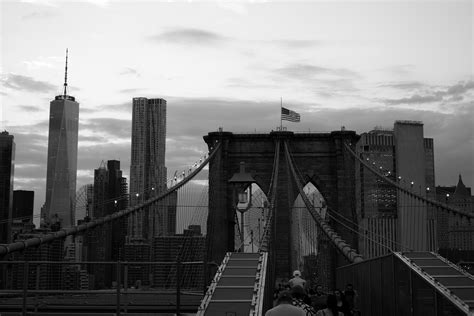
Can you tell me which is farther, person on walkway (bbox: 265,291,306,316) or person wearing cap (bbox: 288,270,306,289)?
person wearing cap (bbox: 288,270,306,289)

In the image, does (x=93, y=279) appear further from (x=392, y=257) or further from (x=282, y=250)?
(x=282, y=250)

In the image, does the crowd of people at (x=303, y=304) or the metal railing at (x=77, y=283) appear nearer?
the crowd of people at (x=303, y=304)

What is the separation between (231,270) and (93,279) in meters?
4.26

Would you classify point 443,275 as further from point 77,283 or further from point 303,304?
point 77,283

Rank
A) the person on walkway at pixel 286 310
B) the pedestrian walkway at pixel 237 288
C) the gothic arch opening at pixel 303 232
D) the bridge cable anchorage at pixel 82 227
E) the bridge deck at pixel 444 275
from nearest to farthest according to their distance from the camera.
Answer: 1. the person on walkway at pixel 286 310
2. the pedestrian walkway at pixel 237 288
3. the bridge deck at pixel 444 275
4. the bridge cable anchorage at pixel 82 227
5. the gothic arch opening at pixel 303 232

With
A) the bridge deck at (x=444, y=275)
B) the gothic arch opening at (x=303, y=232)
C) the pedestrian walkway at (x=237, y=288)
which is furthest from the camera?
the gothic arch opening at (x=303, y=232)

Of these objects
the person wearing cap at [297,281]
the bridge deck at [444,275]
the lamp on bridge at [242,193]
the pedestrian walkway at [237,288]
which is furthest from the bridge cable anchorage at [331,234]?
the pedestrian walkway at [237,288]

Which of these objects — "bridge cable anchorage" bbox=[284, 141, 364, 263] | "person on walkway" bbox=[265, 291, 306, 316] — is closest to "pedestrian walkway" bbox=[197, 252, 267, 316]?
"person on walkway" bbox=[265, 291, 306, 316]

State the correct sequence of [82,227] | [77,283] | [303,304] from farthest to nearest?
[82,227] → [77,283] → [303,304]

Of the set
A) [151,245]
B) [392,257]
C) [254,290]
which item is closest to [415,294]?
[392,257]

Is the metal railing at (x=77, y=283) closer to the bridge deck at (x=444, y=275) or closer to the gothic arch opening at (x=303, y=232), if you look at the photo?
the bridge deck at (x=444, y=275)

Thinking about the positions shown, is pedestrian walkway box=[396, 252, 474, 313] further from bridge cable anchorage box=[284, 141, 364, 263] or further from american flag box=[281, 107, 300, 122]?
american flag box=[281, 107, 300, 122]

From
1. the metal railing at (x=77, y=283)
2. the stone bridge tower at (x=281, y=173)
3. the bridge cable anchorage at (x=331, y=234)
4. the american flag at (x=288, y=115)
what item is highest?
the american flag at (x=288, y=115)

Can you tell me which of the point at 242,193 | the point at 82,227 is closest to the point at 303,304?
the point at 242,193
